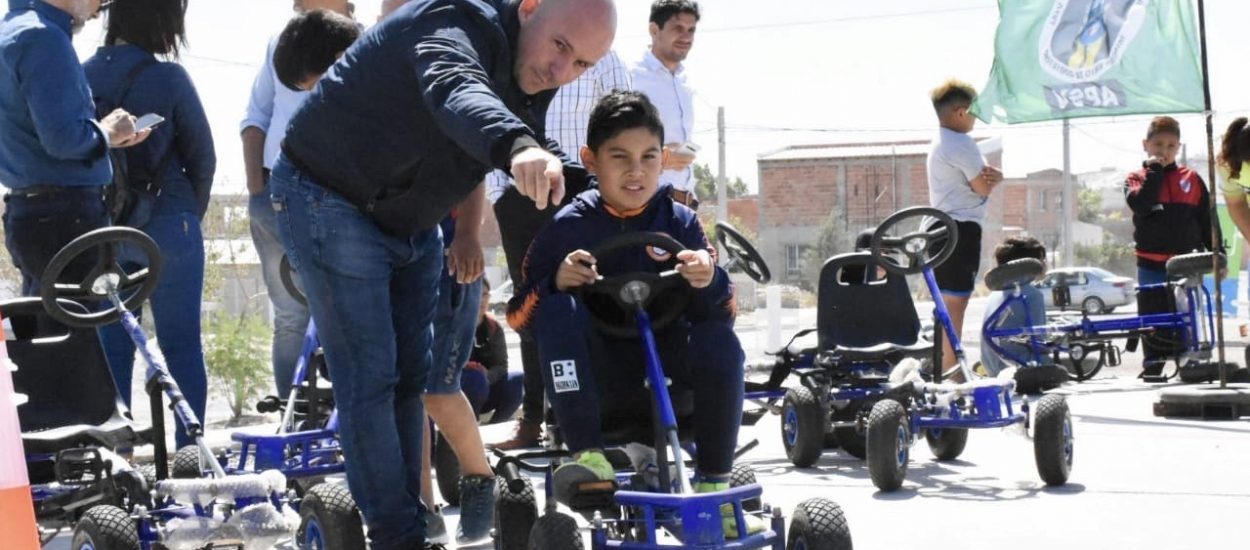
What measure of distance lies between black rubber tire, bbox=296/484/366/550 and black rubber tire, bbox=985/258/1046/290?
6453 millimetres

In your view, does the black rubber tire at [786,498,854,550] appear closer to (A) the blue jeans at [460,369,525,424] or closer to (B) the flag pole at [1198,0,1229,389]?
(A) the blue jeans at [460,369,525,424]

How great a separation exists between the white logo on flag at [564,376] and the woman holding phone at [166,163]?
1837 mm

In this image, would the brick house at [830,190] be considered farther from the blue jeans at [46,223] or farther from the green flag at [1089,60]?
the blue jeans at [46,223]

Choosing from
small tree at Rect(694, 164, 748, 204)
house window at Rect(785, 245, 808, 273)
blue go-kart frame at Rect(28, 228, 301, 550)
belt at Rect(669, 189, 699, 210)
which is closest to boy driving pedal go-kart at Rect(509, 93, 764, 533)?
blue go-kart frame at Rect(28, 228, 301, 550)

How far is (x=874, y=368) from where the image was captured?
7.73 metres

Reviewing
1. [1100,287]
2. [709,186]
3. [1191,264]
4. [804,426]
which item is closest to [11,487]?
[804,426]

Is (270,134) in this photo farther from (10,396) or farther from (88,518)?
(10,396)

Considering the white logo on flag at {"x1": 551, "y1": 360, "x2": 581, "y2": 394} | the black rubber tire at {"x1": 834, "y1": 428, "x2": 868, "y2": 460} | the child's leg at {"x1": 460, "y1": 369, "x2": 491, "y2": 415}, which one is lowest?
the black rubber tire at {"x1": 834, "y1": 428, "x2": 868, "y2": 460}

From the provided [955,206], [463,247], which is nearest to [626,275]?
[463,247]

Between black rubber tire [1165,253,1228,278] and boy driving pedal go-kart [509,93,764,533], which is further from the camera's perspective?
black rubber tire [1165,253,1228,278]

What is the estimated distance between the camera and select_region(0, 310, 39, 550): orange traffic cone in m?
2.57

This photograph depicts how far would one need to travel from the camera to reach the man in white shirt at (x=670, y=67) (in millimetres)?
8172

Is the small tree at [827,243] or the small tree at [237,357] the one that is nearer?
the small tree at [237,357]

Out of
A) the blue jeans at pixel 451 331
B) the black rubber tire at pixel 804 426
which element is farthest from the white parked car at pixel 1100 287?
the blue jeans at pixel 451 331
